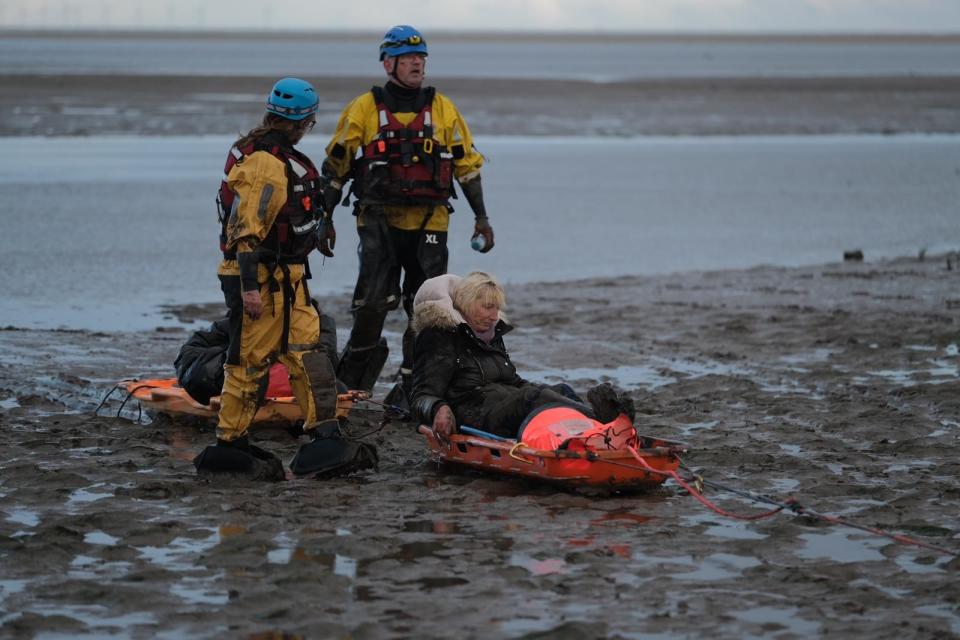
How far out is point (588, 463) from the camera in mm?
6949

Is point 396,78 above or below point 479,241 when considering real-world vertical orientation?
above

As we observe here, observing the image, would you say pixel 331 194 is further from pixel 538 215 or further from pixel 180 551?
pixel 538 215

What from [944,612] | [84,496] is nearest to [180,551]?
[84,496]

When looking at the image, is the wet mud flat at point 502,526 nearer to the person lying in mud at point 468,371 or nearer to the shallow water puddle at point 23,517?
the shallow water puddle at point 23,517

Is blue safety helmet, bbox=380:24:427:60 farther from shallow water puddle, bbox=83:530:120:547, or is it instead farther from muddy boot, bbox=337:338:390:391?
shallow water puddle, bbox=83:530:120:547

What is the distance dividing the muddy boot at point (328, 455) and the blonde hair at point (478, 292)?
888mm

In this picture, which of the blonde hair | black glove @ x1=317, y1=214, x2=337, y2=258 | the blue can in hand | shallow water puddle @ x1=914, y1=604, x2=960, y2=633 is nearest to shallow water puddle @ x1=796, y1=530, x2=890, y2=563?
shallow water puddle @ x1=914, y1=604, x2=960, y2=633

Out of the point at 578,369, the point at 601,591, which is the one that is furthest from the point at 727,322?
the point at 601,591

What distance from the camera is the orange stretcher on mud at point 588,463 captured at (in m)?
6.94

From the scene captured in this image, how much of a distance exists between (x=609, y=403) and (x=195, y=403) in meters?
2.71

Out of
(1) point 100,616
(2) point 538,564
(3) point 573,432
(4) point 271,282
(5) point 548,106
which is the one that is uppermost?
(5) point 548,106

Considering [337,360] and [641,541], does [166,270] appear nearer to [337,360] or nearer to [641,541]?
[337,360]

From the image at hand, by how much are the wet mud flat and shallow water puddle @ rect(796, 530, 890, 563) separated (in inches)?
0.6

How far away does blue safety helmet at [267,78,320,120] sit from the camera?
726 cm
